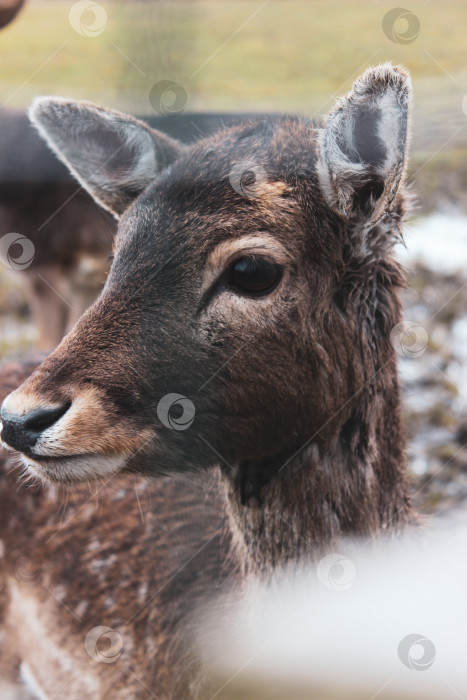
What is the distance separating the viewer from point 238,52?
333 cm

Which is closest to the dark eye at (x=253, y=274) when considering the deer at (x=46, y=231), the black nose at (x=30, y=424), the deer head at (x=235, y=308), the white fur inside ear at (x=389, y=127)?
the deer head at (x=235, y=308)

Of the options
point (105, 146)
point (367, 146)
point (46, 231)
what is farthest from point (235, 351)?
point (46, 231)

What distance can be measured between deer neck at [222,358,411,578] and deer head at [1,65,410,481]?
81mm

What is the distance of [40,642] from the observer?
11.0 ft

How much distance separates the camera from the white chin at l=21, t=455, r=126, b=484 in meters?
2.06

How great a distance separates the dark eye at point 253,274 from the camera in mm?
2154

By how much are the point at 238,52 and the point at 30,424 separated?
200 centimetres

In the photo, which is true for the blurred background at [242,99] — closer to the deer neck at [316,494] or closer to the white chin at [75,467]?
the deer neck at [316,494]

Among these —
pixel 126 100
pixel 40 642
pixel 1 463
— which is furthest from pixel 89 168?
pixel 40 642

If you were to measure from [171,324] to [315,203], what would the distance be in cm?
54

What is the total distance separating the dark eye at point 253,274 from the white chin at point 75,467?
1.82 ft

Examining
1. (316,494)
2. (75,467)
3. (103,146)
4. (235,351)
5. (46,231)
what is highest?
(103,146)

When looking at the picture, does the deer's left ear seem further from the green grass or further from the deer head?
the green grass

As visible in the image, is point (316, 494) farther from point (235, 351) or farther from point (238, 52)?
point (238, 52)
